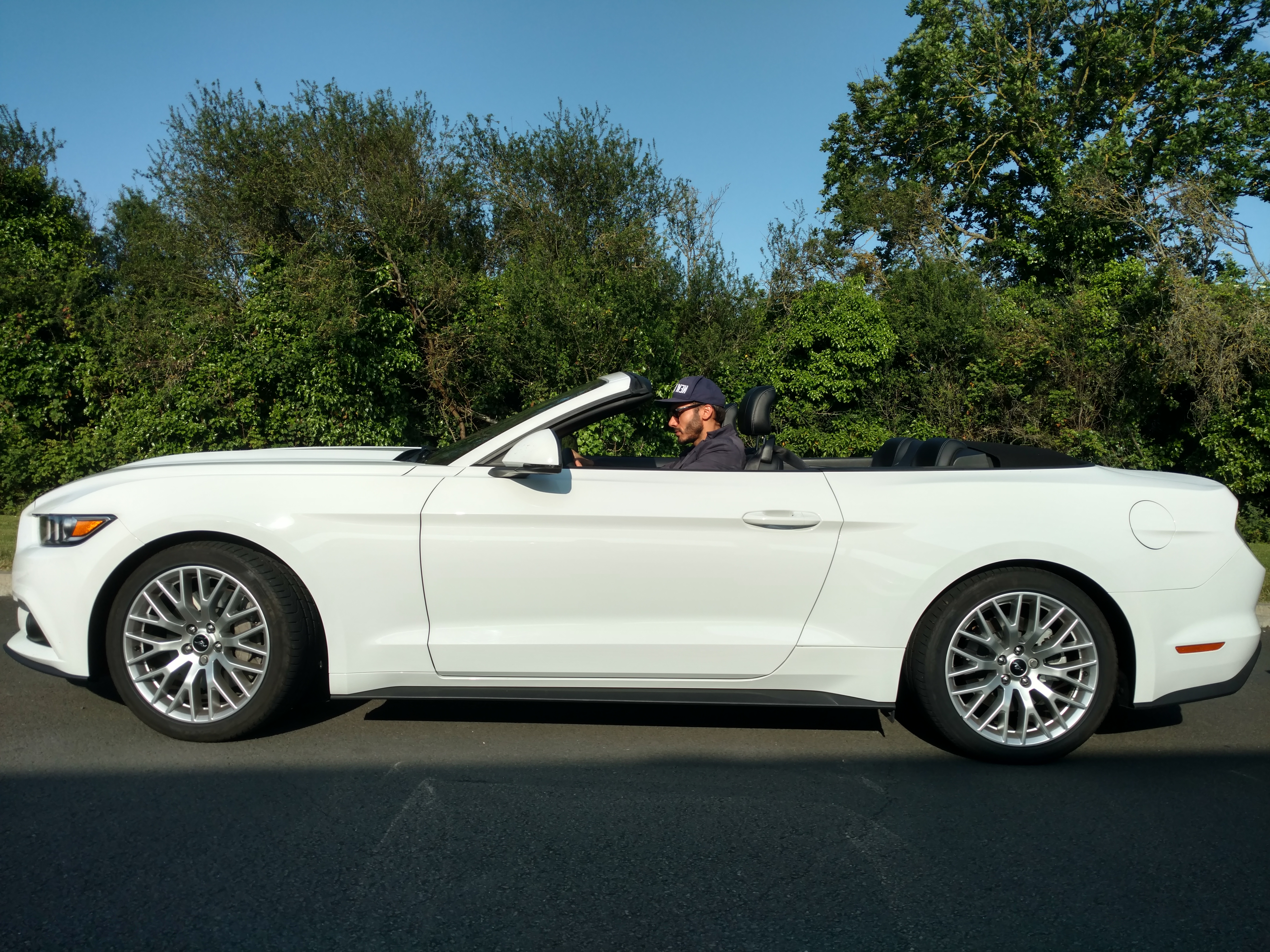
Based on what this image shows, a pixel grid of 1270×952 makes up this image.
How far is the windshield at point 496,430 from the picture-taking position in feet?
14.0

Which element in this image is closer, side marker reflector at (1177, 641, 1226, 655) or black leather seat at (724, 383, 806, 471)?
side marker reflector at (1177, 641, 1226, 655)

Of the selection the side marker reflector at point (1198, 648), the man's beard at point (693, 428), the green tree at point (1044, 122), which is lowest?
the side marker reflector at point (1198, 648)

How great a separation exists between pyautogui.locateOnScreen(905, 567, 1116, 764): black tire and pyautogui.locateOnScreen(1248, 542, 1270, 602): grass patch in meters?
3.39

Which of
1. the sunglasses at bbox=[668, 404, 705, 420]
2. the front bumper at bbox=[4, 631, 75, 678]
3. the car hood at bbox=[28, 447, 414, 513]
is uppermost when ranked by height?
the sunglasses at bbox=[668, 404, 705, 420]

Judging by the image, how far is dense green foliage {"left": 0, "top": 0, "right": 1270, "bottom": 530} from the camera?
1279cm

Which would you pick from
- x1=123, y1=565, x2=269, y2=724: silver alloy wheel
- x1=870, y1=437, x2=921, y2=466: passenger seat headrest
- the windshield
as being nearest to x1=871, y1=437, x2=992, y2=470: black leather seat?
x1=870, y1=437, x2=921, y2=466: passenger seat headrest

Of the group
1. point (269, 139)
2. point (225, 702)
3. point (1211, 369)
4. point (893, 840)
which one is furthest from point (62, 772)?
point (269, 139)

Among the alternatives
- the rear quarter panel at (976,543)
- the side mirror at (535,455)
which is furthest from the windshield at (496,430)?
the rear quarter panel at (976,543)

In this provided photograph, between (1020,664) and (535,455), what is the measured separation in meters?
2.18

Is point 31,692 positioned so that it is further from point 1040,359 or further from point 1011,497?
point 1040,359

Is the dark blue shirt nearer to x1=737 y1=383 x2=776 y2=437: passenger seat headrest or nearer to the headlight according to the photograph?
x1=737 y1=383 x2=776 y2=437: passenger seat headrest

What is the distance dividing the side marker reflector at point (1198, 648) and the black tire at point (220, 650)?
3588 millimetres

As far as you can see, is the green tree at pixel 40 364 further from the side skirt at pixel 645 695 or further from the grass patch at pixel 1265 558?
the grass patch at pixel 1265 558

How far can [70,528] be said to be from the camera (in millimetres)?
4094
